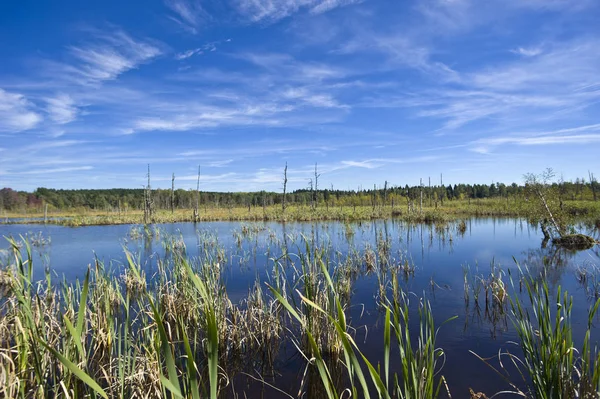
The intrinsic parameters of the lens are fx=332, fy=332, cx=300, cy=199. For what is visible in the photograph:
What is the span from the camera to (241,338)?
19.1 feet

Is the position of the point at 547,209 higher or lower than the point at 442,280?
higher

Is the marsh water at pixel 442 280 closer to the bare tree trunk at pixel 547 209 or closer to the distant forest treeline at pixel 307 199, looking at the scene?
the bare tree trunk at pixel 547 209

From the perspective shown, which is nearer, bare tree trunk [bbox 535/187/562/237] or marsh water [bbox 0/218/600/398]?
marsh water [bbox 0/218/600/398]

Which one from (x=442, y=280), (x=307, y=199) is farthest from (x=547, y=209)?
(x=307, y=199)

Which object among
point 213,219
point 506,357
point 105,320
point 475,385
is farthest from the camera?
point 213,219

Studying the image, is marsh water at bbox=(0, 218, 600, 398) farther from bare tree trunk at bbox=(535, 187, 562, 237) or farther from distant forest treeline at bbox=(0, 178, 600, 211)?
distant forest treeline at bbox=(0, 178, 600, 211)

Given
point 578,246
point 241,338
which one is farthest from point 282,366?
point 578,246

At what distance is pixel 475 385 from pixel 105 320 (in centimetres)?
573

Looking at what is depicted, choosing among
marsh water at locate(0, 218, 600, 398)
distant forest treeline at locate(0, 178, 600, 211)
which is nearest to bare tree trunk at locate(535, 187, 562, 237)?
marsh water at locate(0, 218, 600, 398)

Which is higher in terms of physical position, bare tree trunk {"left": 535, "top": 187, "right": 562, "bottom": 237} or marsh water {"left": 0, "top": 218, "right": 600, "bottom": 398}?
bare tree trunk {"left": 535, "top": 187, "right": 562, "bottom": 237}

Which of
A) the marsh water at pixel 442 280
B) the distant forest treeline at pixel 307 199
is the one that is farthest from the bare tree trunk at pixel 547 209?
the distant forest treeline at pixel 307 199

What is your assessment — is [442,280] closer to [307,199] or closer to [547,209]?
[547,209]

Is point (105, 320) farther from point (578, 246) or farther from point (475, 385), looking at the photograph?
point (578, 246)

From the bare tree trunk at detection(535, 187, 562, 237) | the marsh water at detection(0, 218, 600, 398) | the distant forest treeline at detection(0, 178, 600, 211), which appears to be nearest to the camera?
the marsh water at detection(0, 218, 600, 398)
